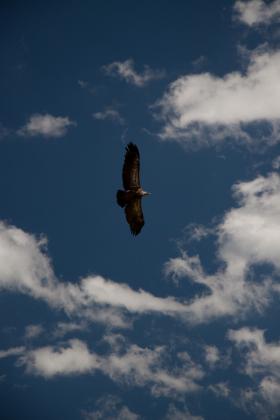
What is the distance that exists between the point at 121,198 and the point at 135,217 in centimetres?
323

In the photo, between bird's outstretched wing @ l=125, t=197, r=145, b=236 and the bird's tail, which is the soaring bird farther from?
bird's outstretched wing @ l=125, t=197, r=145, b=236

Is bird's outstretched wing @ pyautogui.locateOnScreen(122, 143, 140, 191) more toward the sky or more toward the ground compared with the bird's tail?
more toward the sky

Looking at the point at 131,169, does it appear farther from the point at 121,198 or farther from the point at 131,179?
the point at 121,198

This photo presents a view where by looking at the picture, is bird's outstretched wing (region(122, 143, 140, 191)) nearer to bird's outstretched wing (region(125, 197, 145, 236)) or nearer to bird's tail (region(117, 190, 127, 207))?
bird's tail (region(117, 190, 127, 207))

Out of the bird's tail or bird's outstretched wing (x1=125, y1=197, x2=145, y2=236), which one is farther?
bird's outstretched wing (x1=125, y1=197, x2=145, y2=236)

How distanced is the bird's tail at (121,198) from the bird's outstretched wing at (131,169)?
0.49 meters

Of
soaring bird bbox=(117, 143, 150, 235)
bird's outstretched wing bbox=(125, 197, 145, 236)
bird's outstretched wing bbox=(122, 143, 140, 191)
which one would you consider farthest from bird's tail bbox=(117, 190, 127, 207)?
bird's outstretched wing bbox=(125, 197, 145, 236)

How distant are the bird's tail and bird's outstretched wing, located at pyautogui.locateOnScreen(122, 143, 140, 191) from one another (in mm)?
486

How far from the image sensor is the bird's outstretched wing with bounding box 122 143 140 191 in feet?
101

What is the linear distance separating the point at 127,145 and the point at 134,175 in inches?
78.8

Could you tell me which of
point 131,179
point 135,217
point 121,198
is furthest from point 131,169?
point 135,217

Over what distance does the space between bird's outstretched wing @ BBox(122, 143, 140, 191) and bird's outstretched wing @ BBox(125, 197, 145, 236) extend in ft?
7.57

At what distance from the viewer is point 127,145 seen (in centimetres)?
3081

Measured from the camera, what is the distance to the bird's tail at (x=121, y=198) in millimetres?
30797
